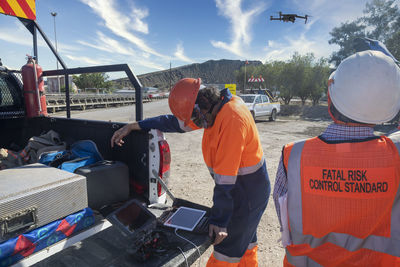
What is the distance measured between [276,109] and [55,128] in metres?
14.6

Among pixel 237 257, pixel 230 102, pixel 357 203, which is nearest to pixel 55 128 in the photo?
pixel 230 102

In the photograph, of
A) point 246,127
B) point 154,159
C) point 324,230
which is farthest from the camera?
point 154,159

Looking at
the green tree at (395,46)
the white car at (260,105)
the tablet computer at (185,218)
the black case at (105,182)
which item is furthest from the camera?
the green tree at (395,46)

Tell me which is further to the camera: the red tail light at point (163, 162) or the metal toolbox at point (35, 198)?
the red tail light at point (163, 162)

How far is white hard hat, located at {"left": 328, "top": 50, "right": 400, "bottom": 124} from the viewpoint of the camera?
3.41 ft

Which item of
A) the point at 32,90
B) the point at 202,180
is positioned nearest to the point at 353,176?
the point at 32,90

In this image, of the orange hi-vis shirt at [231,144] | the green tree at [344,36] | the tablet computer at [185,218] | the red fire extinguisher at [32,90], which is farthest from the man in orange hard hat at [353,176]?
the green tree at [344,36]

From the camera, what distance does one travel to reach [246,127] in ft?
5.71

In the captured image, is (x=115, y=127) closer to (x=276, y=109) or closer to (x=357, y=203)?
(x=357, y=203)

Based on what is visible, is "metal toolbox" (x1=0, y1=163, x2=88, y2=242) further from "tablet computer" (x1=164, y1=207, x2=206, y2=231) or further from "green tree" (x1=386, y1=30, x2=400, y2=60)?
"green tree" (x1=386, y1=30, x2=400, y2=60)

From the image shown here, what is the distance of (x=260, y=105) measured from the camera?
1452 cm

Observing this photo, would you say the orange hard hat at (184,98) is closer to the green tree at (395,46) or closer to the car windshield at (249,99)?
the car windshield at (249,99)

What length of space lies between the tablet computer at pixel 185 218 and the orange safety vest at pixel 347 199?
94 cm

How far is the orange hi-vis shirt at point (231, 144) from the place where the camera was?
5.35ft
